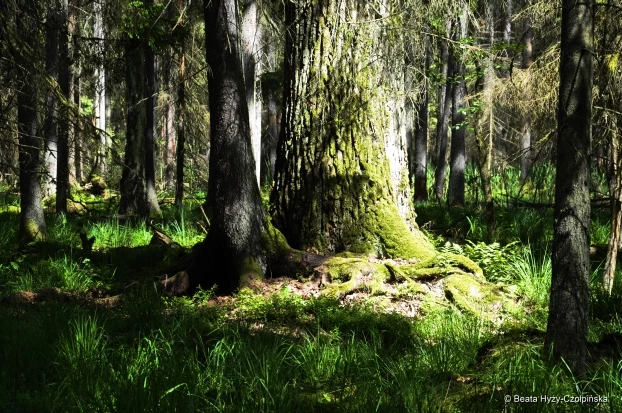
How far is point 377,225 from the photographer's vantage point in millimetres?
6578

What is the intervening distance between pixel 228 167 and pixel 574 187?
3.64 metres

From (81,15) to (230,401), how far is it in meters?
12.2

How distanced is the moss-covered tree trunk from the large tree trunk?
3.07 metres

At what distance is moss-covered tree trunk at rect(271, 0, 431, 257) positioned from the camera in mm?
6574

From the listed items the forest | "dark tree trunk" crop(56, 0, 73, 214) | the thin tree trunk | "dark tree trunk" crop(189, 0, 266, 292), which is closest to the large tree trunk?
the forest

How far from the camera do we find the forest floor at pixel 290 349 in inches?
125

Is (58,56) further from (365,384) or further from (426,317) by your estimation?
(365,384)

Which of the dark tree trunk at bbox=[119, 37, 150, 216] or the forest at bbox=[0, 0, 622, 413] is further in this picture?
the dark tree trunk at bbox=[119, 37, 150, 216]

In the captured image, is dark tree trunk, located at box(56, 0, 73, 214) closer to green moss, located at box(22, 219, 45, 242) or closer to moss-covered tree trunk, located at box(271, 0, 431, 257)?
green moss, located at box(22, 219, 45, 242)

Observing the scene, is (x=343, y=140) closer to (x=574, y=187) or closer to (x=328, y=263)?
(x=328, y=263)

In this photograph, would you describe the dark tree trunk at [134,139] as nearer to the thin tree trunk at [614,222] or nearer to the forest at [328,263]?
the forest at [328,263]

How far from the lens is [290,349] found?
4.09 meters

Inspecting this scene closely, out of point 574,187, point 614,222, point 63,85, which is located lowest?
point 614,222

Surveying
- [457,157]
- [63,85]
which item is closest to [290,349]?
[63,85]
